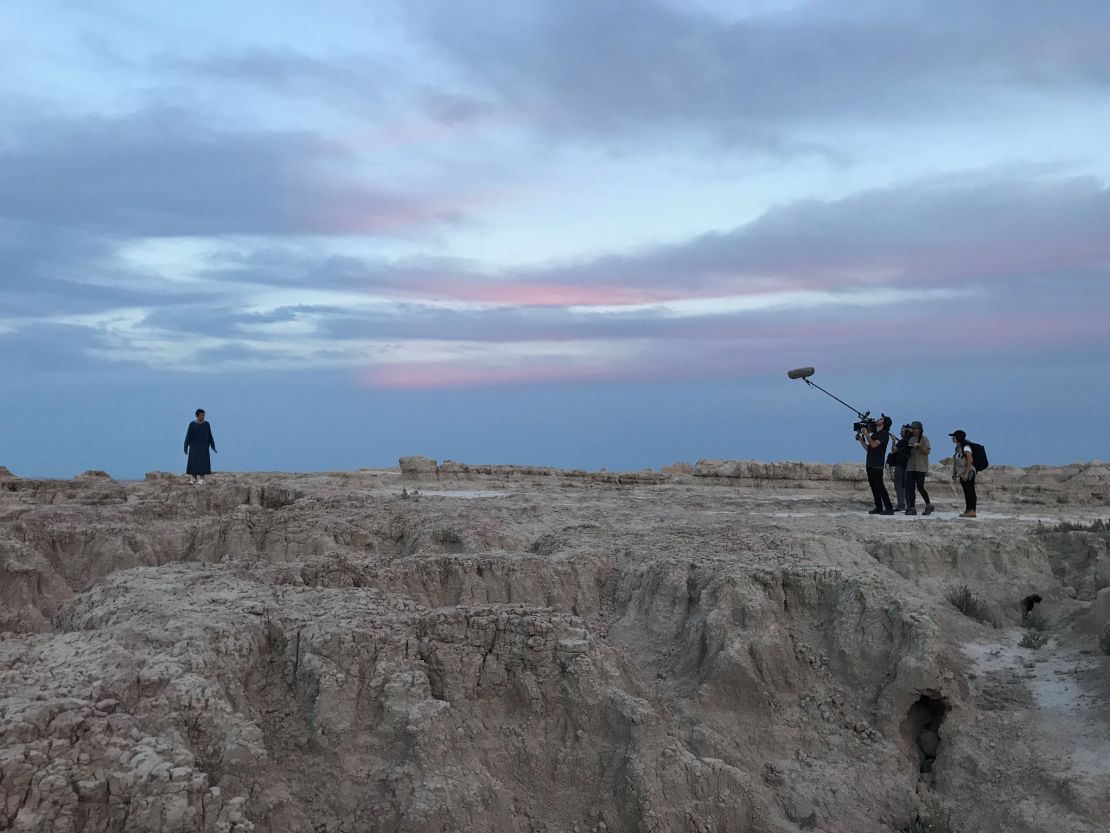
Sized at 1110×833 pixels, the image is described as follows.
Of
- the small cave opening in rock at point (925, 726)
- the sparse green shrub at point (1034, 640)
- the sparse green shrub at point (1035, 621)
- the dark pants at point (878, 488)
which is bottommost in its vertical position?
the small cave opening in rock at point (925, 726)

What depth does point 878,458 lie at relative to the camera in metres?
15.8

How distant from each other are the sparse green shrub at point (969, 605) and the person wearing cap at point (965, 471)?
3.69 m

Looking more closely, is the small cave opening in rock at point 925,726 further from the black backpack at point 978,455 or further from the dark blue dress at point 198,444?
the dark blue dress at point 198,444

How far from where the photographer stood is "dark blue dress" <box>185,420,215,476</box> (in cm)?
1952

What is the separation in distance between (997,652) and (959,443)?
584 centimetres

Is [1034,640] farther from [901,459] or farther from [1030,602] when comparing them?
[901,459]

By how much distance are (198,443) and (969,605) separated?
14959mm

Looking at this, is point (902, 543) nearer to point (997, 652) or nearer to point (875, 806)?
point (997, 652)

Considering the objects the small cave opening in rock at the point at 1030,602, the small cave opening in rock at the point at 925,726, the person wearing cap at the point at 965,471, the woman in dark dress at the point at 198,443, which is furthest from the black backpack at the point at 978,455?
the woman in dark dress at the point at 198,443

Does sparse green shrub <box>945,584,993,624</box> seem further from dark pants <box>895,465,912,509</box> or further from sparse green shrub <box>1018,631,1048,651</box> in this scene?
dark pants <box>895,465,912,509</box>

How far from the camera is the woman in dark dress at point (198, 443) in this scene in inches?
768

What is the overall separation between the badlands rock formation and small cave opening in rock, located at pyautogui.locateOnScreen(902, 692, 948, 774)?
2 cm

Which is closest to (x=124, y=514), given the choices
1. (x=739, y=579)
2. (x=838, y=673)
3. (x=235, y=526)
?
(x=235, y=526)

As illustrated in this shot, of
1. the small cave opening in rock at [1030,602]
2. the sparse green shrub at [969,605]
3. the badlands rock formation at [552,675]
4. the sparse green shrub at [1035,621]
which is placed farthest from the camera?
the small cave opening in rock at [1030,602]
